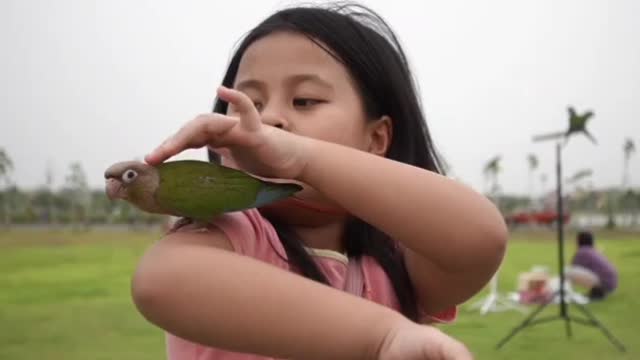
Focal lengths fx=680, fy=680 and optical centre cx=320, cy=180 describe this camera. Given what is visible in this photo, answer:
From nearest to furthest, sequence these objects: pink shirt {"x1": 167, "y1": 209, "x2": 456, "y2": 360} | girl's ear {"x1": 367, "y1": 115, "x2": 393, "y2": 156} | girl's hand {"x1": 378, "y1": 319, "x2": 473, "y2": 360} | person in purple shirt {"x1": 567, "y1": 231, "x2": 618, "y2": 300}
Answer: girl's hand {"x1": 378, "y1": 319, "x2": 473, "y2": 360} → pink shirt {"x1": 167, "y1": 209, "x2": 456, "y2": 360} → girl's ear {"x1": 367, "y1": 115, "x2": 393, "y2": 156} → person in purple shirt {"x1": 567, "y1": 231, "x2": 618, "y2": 300}

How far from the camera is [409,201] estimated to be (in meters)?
0.42

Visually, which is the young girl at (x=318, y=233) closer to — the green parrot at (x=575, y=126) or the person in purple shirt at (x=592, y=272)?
the green parrot at (x=575, y=126)

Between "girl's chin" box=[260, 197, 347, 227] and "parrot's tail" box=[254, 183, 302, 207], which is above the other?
"parrot's tail" box=[254, 183, 302, 207]

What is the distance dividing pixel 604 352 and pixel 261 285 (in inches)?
97.9

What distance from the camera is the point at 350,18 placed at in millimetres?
620

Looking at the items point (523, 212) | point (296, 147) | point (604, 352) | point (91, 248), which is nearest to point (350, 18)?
point (296, 147)

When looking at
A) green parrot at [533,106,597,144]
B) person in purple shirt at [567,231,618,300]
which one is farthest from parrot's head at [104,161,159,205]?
person in purple shirt at [567,231,618,300]

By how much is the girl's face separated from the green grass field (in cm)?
45

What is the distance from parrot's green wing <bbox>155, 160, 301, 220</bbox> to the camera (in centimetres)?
39

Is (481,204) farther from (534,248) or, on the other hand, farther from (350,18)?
(534,248)

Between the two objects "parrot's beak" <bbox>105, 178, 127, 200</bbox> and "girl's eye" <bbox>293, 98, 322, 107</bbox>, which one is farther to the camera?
"girl's eye" <bbox>293, 98, 322, 107</bbox>

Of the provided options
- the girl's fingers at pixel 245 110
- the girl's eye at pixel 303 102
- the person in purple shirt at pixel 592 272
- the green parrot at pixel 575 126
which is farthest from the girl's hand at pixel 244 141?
the person in purple shirt at pixel 592 272

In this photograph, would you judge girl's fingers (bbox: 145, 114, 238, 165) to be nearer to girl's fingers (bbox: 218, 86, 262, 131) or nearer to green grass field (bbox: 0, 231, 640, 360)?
girl's fingers (bbox: 218, 86, 262, 131)

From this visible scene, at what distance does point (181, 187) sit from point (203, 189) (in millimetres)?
13
